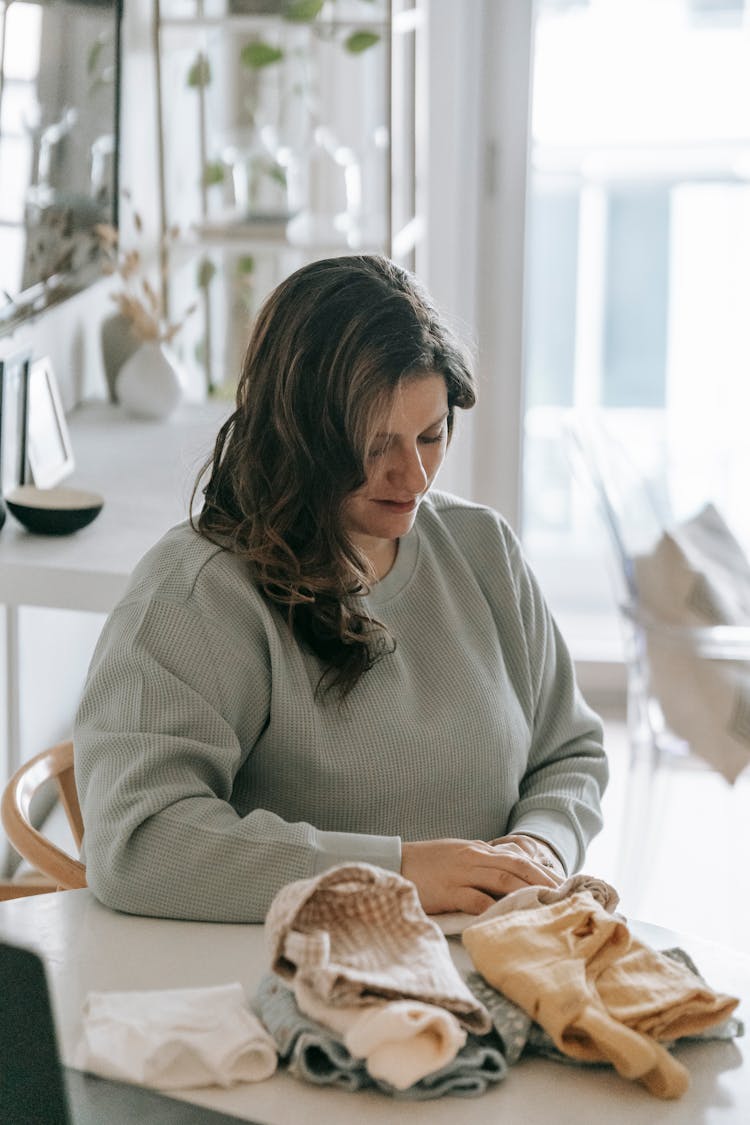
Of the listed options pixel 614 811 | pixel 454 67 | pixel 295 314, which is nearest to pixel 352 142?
pixel 454 67

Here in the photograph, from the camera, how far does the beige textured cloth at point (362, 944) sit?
0.90 meters

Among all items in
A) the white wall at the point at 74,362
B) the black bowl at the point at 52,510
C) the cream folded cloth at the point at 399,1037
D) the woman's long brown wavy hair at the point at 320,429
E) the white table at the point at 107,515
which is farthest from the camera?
the white wall at the point at 74,362

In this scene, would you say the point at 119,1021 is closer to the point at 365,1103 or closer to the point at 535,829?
the point at 365,1103

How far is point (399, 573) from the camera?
1479 mm

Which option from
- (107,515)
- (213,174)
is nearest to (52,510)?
(107,515)

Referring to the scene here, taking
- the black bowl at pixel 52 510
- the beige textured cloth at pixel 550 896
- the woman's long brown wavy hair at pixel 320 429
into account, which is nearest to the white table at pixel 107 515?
the black bowl at pixel 52 510

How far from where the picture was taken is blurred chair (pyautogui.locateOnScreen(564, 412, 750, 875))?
2438 millimetres

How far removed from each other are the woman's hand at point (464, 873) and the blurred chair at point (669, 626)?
1252 mm

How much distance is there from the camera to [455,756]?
1372mm

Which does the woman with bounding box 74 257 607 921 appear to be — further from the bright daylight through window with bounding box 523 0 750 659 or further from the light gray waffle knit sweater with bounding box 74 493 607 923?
the bright daylight through window with bounding box 523 0 750 659

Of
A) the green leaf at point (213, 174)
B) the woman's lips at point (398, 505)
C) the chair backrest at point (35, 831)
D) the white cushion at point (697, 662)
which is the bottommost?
the white cushion at point (697, 662)

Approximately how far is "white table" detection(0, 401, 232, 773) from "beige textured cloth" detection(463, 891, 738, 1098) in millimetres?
756

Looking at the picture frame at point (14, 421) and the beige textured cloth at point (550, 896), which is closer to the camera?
the beige textured cloth at point (550, 896)

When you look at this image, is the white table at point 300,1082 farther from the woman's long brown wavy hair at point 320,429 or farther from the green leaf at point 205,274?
the green leaf at point 205,274
